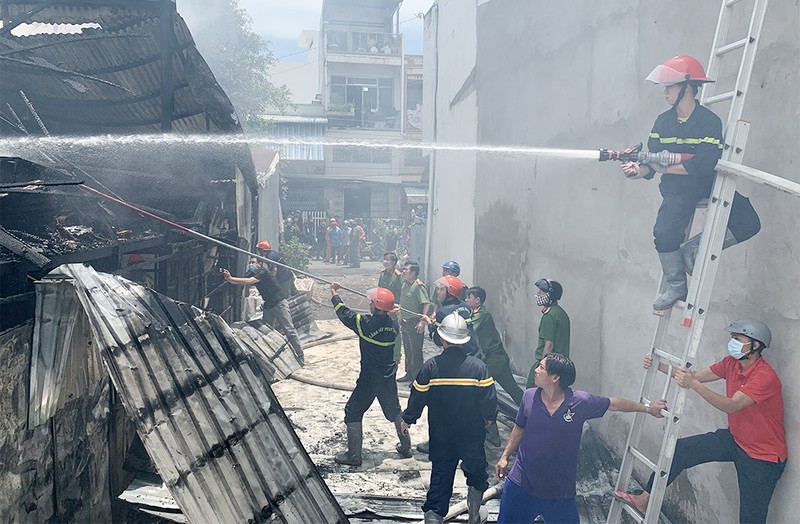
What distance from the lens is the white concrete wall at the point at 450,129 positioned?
38.5ft

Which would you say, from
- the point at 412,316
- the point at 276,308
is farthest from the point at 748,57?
the point at 276,308

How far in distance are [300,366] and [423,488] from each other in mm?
3989

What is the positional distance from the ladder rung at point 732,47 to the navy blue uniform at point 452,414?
2852 mm

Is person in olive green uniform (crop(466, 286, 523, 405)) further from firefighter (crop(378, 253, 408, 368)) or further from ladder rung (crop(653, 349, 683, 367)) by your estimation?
ladder rung (crop(653, 349, 683, 367))

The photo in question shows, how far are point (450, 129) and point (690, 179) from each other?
34.0ft

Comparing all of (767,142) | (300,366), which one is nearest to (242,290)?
(300,366)

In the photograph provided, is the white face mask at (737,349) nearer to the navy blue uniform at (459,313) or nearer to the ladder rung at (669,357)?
the ladder rung at (669,357)

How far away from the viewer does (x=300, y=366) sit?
9008 mm

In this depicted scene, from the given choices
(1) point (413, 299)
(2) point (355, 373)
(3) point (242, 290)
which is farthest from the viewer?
(3) point (242, 290)

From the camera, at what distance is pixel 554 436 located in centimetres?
380

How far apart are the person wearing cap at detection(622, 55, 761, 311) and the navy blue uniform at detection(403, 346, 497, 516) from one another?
1529mm

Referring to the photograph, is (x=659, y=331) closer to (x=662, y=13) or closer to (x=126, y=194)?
(x=662, y=13)

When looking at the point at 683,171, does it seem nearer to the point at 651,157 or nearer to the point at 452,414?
the point at 651,157

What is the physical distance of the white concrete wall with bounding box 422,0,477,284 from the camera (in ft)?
38.5
